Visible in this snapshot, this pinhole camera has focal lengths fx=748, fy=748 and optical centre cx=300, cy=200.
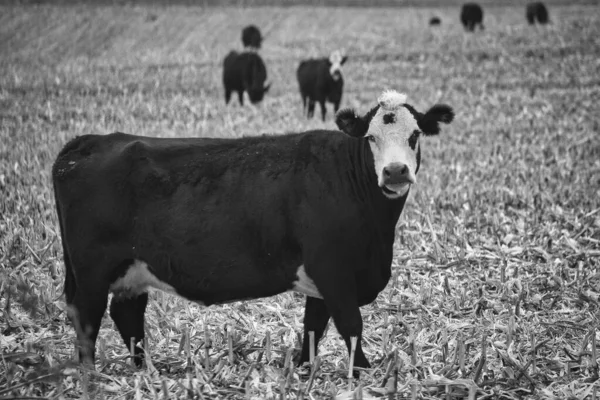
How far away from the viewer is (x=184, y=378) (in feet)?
14.1

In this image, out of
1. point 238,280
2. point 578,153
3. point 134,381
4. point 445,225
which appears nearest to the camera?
point 134,381

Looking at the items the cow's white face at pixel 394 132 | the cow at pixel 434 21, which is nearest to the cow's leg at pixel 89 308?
the cow's white face at pixel 394 132

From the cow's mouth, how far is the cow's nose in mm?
54

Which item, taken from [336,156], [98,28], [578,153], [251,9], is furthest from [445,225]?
[251,9]

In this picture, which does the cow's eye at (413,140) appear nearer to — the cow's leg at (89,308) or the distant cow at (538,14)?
the cow's leg at (89,308)

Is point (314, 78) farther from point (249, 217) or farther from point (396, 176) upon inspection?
point (396, 176)

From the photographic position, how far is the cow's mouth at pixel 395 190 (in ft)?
14.2

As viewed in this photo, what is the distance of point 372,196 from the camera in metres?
4.57

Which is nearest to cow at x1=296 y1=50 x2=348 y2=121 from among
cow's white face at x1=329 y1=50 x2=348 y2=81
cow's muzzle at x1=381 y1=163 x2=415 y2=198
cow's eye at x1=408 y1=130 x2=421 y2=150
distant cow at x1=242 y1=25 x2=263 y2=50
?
cow's white face at x1=329 y1=50 x2=348 y2=81

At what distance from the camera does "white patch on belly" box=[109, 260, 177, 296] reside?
4695 mm

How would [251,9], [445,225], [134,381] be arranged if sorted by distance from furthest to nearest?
[251,9] < [445,225] < [134,381]

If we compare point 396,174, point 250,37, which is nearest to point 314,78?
point 396,174

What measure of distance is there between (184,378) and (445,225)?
4.20 meters

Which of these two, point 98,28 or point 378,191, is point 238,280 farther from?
point 98,28
